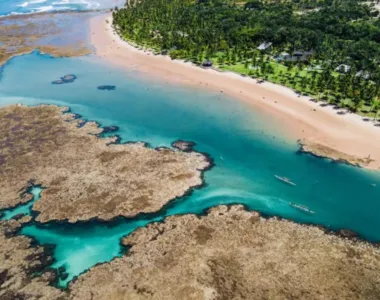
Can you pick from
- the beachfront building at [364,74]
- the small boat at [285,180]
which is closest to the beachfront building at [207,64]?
the beachfront building at [364,74]

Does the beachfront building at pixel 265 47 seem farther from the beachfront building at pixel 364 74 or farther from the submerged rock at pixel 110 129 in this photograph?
the submerged rock at pixel 110 129

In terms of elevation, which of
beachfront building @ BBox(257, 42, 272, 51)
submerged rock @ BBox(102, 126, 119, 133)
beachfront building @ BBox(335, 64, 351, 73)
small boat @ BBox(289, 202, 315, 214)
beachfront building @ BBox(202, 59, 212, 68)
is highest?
beachfront building @ BBox(335, 64, 351, 73)

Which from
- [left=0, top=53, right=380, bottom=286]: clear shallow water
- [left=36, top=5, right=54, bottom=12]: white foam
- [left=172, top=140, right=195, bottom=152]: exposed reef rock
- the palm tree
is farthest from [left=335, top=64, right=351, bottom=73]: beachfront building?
[left=36, top=5, right=54, bottom=12]: white foam

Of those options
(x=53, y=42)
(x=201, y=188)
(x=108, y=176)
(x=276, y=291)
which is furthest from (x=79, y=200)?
(x=53, y=42)

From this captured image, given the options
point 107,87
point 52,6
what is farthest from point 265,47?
point 52,6

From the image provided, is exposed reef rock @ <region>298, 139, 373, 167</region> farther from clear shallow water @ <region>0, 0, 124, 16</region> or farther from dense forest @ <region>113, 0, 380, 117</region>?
clear shallow water @ <region>0, 0, 124, 16</region>

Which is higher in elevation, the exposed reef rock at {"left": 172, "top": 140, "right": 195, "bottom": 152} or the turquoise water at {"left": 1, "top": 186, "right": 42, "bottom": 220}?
the exposed reef rock at {"left": 172, "top": 140, "right": 195, "bottom": 152}
